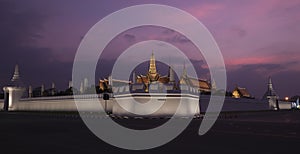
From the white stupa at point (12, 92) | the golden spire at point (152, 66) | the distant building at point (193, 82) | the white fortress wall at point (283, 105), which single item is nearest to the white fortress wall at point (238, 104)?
the distant building at point (193, 82)

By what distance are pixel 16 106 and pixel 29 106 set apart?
6647mm

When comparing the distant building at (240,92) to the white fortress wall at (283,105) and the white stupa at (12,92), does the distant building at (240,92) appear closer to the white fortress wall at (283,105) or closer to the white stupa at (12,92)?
the white fortress wall at (283,105)

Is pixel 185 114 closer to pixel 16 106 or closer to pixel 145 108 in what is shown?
pixel 145 108

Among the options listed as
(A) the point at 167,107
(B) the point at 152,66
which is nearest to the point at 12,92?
(B) the point at 152,66

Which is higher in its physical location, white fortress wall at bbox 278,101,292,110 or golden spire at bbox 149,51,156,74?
golden spire at bbox 149,51,156,74

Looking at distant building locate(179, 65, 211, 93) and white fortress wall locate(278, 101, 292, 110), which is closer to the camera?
distant building locate(179, 65, 211, 93)

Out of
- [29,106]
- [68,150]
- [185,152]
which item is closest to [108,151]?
[68,150]

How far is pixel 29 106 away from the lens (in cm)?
7594

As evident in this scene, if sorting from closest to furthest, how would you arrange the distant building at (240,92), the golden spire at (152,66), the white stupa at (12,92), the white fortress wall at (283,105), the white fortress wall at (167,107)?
the white fortress wall at (167,107) < the golden spire at (152,66) < the white stupa at (12,92) < the white fortress wall at (283,105) < the distant building at (240,92)

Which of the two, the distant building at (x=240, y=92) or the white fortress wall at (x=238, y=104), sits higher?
the distant building at (x=240, y=92)

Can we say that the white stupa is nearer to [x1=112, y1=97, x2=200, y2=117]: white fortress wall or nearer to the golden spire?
the golden spire

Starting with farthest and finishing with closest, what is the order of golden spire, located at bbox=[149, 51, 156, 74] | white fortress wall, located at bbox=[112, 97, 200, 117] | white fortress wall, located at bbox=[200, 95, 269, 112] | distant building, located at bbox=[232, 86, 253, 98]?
1. distant building, located at bbox=[232, 86, 253, 98]
2. golden spire, located at bbox=[149, 51, 156, 74]
3. white fortress wall, located at bbox=[200, 95, 269, 112]
4. white fortress wall, located at bbox=[112, 97, 200, 117]

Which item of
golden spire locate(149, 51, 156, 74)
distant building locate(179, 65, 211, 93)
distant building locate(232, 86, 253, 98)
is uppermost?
golden spire locate(149, 51, 156, 74)

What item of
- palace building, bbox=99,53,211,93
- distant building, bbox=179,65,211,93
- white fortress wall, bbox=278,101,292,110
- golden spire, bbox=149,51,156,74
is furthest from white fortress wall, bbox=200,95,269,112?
white fortress wall, bbox=278,101,292,110
